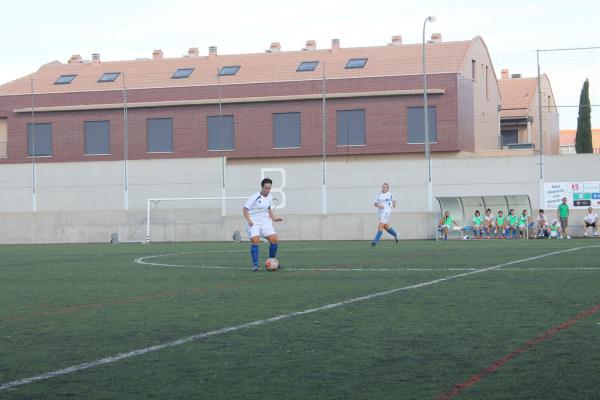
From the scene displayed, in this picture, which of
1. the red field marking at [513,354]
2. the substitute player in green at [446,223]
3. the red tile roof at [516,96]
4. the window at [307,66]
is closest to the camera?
the red field marking at [513,354]

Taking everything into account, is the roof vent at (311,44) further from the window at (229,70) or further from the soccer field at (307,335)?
the soccer field at (307,335)

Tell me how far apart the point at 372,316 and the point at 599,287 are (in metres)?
4.23

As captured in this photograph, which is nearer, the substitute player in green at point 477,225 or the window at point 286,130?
the substitute player in green at point 477,225

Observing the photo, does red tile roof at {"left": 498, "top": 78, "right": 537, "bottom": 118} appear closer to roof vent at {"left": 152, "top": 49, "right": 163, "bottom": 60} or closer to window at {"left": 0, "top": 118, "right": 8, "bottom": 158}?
roof vent at {"left": 152, "top": 49, "right": 163, "bottom": 60}

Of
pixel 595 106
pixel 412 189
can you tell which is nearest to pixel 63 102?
pixel 412 189

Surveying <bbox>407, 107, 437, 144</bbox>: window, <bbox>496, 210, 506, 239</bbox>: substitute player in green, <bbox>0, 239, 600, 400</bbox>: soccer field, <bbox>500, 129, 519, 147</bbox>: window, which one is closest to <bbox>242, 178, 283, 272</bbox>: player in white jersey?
<bbox>0, 239, 600, 400</bbox>: soccer field

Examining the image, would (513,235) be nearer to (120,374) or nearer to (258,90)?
(258,90)

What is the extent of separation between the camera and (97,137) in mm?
53844

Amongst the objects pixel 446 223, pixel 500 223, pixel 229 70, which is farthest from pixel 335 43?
pixel 446 223

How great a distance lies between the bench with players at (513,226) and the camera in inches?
1460

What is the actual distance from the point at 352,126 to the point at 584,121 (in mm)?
12893

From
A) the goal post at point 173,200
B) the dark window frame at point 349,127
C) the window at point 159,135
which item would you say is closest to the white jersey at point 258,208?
the goal post at point 173,200

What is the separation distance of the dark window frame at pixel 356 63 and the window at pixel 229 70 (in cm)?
603

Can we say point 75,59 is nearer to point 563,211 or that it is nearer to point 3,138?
point 3,138
